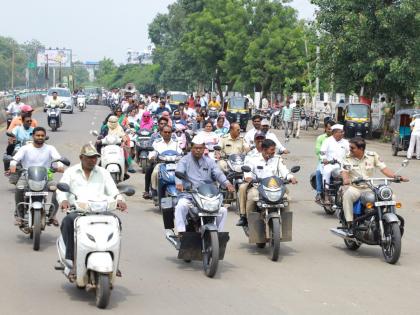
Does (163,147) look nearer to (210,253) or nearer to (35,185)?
(35,185)

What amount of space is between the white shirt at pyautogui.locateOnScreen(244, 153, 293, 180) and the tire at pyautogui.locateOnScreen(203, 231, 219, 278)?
2073mm

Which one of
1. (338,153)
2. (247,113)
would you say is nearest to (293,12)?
(247,113)

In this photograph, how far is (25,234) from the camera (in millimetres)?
12617

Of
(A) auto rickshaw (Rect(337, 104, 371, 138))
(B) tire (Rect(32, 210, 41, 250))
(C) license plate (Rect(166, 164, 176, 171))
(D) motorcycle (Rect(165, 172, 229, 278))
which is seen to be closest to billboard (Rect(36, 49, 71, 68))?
(A) auto rickshaw (Rect(337, 104, 371, 138))

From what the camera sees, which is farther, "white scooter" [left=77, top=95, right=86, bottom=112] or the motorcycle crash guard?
"white scooter" [left=77, top=95, right=86, bottom=112]

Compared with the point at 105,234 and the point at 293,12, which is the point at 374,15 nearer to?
the point at 293,12

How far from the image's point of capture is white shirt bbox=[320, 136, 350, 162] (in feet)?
49.7

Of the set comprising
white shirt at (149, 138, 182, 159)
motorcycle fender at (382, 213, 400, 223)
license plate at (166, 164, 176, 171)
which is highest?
white shirt at (149, 138, 182, 159)

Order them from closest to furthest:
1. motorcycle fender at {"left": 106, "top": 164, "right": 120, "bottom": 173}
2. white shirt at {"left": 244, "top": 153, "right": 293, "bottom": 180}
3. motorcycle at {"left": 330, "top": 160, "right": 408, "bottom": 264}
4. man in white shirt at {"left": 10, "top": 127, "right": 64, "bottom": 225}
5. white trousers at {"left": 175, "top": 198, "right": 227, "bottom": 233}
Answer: white trousers at {"left": 175, "top": 198, "right": 227, "bottom": 233}
motorcycle at {"left": 330, "top": 160, "right": 408, "bottom": 264}
white shirt at {"left": 244, "top": 153, "right": 293, "bottom": 180}
man in white shirt at {"left": 10, "top": 127, "right": 64, "bottom": 225}
motorcycle fender at {"left": 106, "top": 164, "right": 120, "bottom": 173}

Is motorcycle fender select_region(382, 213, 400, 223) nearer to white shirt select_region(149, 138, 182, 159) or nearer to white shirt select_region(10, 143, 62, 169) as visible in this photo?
white shirt select_region(10, 143, 62, 169)

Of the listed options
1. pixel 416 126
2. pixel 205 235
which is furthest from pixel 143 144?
pixel 416 126

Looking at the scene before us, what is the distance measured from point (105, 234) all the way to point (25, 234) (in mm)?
4799

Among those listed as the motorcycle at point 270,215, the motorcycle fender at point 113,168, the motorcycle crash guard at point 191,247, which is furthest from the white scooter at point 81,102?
the motorcycle crash guard at point 191,247

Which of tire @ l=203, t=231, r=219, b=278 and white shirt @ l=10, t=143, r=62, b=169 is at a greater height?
white shirt @ l=10, t=143, r=62, b=169
